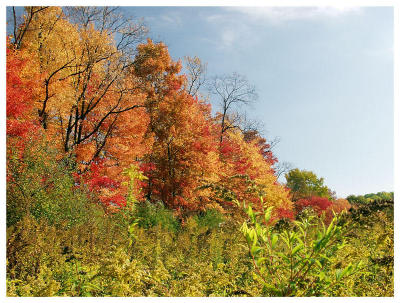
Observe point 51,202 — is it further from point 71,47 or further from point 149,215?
point 71,47

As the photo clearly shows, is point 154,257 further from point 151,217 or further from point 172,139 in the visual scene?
point 172,139

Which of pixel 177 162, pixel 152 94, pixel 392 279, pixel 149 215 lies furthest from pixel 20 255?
pixel 152 94

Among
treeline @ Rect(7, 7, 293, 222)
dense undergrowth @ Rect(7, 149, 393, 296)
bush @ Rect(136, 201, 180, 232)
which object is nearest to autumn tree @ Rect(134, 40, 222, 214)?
treeline @ Rect(7, 7, 293, 222)

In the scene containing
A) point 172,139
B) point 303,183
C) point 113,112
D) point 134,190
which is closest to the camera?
point 134,190

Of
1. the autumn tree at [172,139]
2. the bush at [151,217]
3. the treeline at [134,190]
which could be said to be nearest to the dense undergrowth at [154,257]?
the treeline at [134,190]

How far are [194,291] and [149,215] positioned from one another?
8.15 meters

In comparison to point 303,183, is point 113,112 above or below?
above

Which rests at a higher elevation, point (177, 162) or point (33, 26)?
point (33, 26)

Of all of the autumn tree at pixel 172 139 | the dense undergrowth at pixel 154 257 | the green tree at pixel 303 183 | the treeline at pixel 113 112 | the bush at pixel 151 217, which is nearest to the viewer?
the dense undergrowth at pixel 154 257

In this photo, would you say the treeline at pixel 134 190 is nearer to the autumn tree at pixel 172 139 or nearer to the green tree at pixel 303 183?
the autumn tree at pixel 172 139

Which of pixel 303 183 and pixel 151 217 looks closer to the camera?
pixel 151 217

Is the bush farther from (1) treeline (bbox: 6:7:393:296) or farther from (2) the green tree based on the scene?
(2) the green tree

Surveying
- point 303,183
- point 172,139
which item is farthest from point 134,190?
point 303,183

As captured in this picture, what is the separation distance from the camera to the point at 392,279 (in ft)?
11.0
